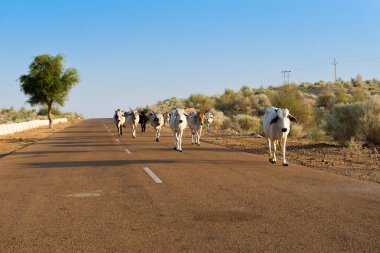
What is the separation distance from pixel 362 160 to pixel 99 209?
437 inches

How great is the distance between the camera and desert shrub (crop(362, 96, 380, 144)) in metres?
20.2

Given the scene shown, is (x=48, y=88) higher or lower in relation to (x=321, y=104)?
higher

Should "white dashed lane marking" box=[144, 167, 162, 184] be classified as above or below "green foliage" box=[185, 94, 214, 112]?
below

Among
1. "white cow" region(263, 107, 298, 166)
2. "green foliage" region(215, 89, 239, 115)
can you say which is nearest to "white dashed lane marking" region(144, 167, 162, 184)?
"white cow" region(263, 107, 298, 166)

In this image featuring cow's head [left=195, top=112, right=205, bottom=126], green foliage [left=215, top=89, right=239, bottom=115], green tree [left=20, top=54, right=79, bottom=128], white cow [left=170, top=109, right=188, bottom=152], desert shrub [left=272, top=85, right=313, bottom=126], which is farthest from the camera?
green foliage [left=215, top=89, right=239, bottom=115]

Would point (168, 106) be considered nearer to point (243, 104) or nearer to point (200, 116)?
point (243, 104)

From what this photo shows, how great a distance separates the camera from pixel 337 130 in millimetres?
21750

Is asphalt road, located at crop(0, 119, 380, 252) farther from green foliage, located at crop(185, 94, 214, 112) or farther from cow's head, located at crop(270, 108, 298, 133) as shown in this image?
green foliage, located at crop(185, 94, 214, 112)

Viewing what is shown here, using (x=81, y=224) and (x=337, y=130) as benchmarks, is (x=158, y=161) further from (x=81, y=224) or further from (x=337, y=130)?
(x=337, y=130)

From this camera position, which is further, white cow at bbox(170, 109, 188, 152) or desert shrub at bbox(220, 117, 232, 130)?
desert shrub at bbox(220, 117, 232, 130)

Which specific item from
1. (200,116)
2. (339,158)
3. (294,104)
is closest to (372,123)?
(339,158)

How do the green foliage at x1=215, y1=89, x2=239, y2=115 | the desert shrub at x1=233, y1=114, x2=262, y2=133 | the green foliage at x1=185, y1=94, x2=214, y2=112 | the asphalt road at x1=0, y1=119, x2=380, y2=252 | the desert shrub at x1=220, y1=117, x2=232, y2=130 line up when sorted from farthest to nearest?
the green foliage at x1=185, y1=94, x2=214, y2=112 → the green foliage at x1=215, y1=89, x2=239, y2=115 → the desert shrub at x1=220, y1=117, x2=232, y2=130 → the desert shrub at x1=233, y1=114, x2=262, y2=133 → the asphalt road at x1=0, y1=119, x2=380, y2=252

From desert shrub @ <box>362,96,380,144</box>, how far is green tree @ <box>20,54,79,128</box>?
3832cm

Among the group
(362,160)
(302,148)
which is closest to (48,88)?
(302,148)
